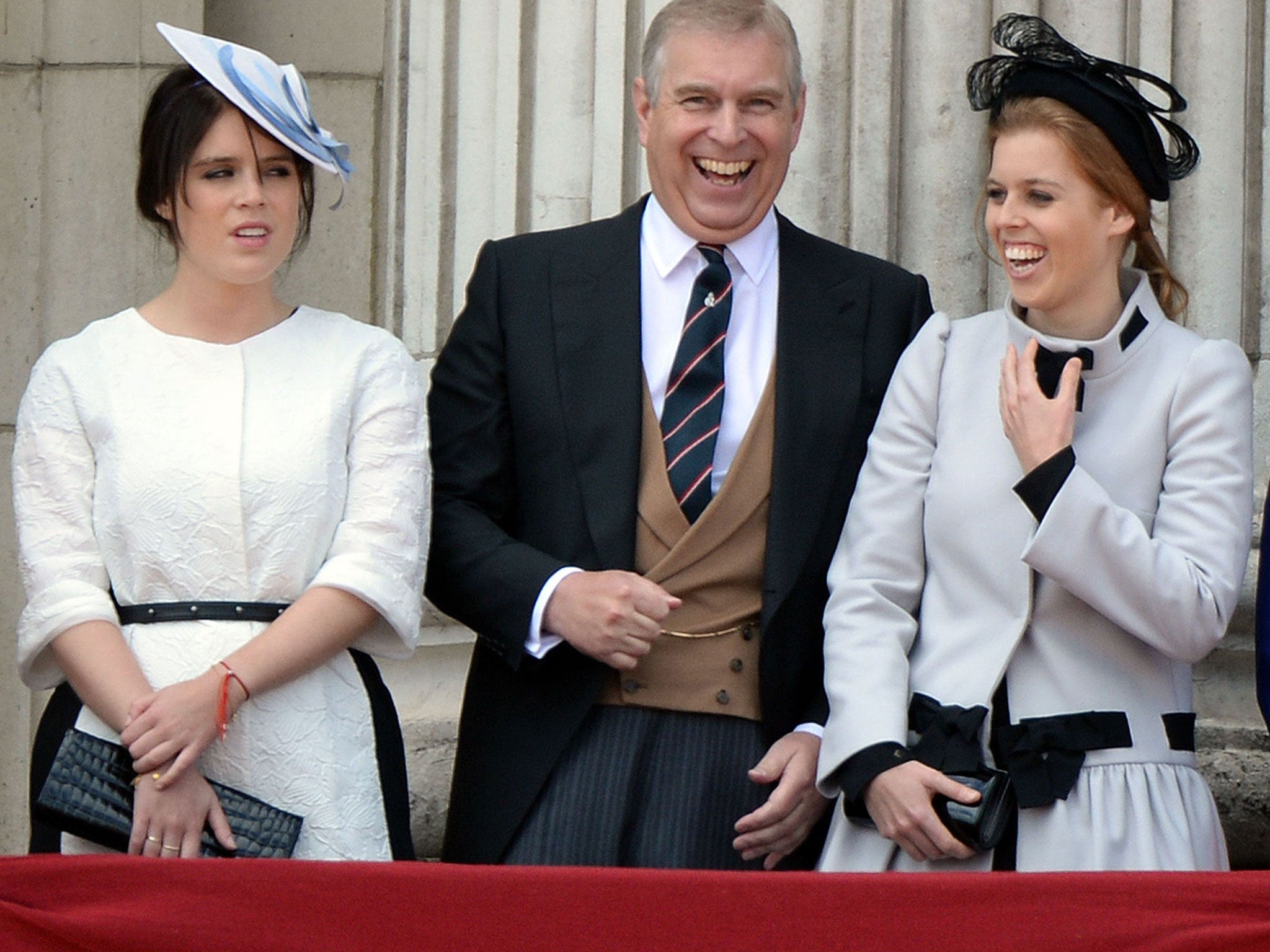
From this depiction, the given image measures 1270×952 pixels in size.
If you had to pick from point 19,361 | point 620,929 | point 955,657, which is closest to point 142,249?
point 19,361

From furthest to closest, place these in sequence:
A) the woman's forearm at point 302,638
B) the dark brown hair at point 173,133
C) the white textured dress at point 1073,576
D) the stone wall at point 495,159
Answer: the stone wall at point 495,159
the dark brown hair at point 173,133
the woman's forearm at point 302,638
the white textured dress at point 1073,576

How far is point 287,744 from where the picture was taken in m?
2.86

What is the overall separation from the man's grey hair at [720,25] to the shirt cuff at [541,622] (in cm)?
81

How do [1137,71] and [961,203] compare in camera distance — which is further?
[961,203]

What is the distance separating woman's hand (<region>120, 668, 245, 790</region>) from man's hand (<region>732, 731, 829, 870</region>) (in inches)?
29.5

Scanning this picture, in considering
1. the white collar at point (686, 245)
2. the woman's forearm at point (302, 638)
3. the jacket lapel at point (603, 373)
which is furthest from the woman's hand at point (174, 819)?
the white collar at point (686, 245)

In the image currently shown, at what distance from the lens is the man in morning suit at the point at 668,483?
2990 mm

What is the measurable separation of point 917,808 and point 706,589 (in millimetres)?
505

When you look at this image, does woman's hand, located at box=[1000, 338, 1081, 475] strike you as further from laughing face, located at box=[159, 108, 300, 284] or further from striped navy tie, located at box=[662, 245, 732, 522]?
laughing face, located at box=[159, 108, 300, 284]

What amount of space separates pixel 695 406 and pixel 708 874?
1.01 m

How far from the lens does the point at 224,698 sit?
109 inches

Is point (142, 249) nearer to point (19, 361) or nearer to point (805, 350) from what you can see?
point (19, 361)

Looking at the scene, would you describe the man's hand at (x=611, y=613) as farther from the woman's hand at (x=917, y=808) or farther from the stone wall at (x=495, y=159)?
the stone wall at (x=495, y=159)

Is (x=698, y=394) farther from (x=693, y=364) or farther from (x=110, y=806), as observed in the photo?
(x=110, y=806)
